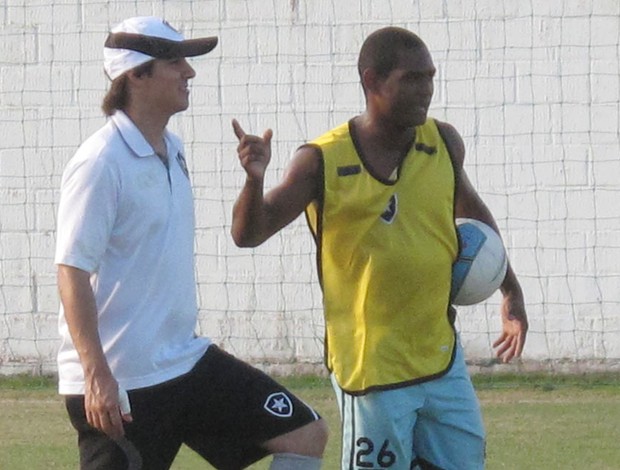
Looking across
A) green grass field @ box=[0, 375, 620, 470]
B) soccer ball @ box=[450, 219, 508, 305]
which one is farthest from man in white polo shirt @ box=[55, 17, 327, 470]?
green grass field @ box=[0, 375, 620, 470]

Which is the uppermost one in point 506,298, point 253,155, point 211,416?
point 253,155

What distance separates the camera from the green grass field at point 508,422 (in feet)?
25.0

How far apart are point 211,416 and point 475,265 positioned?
1092mm

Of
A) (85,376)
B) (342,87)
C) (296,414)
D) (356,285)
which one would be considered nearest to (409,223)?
(356,285)

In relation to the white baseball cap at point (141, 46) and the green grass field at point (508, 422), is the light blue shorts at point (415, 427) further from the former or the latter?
the green grass field at point (508, 422)

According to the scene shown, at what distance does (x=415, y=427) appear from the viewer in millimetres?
5238

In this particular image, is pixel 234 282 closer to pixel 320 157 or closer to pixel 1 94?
pixel 1 94

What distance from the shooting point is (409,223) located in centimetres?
514

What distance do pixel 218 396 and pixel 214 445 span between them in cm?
17

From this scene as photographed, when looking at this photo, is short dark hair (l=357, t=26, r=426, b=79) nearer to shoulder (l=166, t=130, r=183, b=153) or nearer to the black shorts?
shoulder (l=166, t=130, r=183, b=153)

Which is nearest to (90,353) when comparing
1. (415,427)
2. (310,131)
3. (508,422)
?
(415,427)

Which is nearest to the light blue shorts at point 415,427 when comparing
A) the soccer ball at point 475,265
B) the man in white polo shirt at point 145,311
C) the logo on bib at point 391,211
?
the man in white polo shirt at point 145,311

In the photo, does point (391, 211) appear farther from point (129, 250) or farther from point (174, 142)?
point (129, 250)

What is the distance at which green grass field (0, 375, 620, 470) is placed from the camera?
25.0ft
